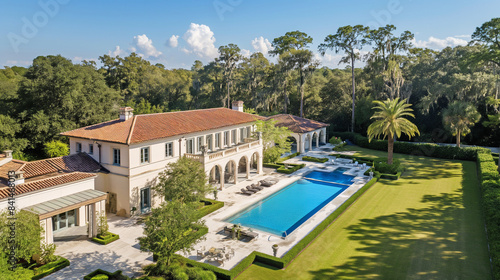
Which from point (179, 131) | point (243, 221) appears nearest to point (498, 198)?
point (243, 221)

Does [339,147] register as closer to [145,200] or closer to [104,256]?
[145,200]

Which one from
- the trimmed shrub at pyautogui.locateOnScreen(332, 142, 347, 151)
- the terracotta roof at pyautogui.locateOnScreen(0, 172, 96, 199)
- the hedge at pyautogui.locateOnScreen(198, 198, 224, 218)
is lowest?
the hedge at pyautogui.locateOnScreen(198, 198, 224, 218)

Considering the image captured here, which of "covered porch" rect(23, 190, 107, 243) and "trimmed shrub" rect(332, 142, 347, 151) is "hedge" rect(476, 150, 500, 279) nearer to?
"trimmed shrub" rect(332, 142, 347, 151)

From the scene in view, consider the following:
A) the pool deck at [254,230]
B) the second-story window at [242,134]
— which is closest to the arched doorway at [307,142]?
the pool deck at [254,230]

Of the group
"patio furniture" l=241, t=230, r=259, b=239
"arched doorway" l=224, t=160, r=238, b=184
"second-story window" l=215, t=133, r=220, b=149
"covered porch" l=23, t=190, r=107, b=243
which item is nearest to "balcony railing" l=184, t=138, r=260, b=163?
"arched doorway" l=224, t=160, r=238, b=184

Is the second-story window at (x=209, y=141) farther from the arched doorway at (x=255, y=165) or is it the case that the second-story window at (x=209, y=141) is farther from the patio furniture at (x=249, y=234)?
the patio furniture at (x=249, y=234)

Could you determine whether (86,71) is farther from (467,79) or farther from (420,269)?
(467,79)
